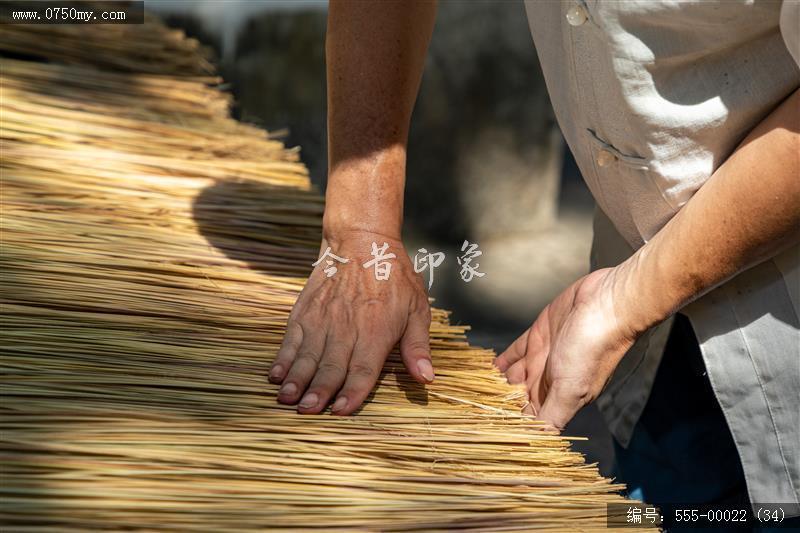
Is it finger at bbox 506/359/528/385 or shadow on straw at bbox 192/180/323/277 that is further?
shadow on straw at bbox 192/180/323/277

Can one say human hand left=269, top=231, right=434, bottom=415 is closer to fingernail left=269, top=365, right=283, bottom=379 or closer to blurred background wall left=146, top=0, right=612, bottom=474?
fingernail left=269, top=365, right=283, bottom=379

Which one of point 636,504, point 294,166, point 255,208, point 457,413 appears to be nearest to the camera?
point 636,504

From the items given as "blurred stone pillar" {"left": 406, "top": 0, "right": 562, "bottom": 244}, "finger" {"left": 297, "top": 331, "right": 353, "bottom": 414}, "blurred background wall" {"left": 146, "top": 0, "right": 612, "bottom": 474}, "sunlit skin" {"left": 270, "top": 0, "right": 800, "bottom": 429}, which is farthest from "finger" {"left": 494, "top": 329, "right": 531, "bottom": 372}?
"blurred stone pillar" {"left": 406, "top": 0, "right": 562, "bottom": 244}

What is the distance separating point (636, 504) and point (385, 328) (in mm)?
353

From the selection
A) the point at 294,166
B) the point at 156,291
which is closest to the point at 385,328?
the point at 156,291

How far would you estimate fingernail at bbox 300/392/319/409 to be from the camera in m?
0.98

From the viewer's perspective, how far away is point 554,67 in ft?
3.80

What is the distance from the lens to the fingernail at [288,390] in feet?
3.24

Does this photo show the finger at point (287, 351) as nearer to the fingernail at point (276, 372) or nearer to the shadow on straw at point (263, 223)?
the fingernail at point (276, 372)

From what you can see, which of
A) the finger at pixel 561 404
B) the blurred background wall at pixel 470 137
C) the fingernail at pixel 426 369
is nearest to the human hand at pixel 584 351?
the finger at pixel 561 404

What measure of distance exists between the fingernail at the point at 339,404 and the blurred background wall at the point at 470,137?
4.93 feet

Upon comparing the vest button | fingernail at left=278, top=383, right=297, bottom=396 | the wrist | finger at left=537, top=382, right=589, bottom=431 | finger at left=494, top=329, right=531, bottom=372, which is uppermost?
the vest button

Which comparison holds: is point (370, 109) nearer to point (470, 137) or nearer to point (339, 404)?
point (339, 404)

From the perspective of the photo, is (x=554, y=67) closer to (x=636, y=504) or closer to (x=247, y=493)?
(x=636, y=504)
